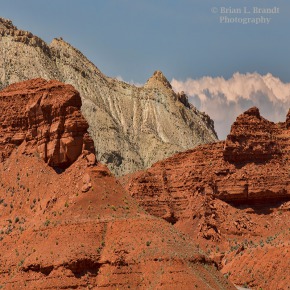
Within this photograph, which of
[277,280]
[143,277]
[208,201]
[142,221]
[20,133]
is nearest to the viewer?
[143,277]

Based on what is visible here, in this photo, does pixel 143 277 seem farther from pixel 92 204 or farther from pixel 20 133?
pixel 20 133

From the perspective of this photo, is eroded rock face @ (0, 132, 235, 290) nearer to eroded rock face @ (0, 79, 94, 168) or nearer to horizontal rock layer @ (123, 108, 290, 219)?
eroded rock face @ (0, 79, 94, 168)

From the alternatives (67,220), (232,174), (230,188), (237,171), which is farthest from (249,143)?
(67,220)

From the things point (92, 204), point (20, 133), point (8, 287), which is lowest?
point (8, 287)

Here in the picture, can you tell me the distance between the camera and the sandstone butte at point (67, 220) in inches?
3366

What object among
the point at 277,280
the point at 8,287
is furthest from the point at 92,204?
the point at 277,280

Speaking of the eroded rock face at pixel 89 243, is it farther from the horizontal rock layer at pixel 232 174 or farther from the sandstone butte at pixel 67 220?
the horizontal rock layer at pixel 232 174

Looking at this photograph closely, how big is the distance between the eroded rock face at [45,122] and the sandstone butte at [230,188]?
1370 inches

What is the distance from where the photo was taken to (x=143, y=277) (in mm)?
84750

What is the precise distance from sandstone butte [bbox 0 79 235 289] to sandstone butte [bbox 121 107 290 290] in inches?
1397

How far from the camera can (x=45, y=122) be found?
10156 cm

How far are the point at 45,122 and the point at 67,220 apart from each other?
13750 millimetres

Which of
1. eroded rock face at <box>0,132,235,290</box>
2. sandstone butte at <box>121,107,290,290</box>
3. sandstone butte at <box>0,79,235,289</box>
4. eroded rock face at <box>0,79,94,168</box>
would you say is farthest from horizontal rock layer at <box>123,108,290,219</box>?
eroded rock face at <box>0,132,235,290</box>

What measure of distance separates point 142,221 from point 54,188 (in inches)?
390
